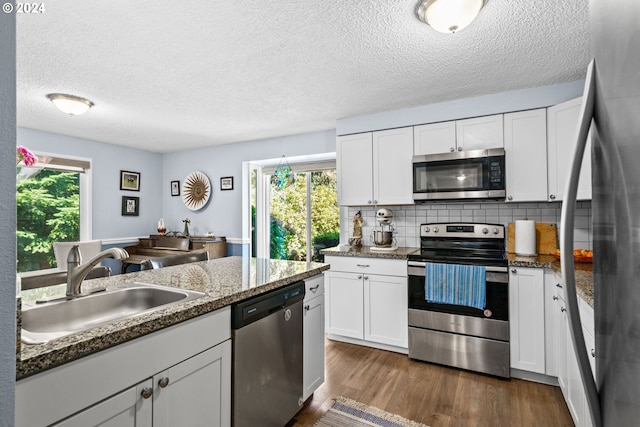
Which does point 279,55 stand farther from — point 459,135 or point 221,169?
point 221,169

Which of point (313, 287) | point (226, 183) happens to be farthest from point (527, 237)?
point (226, 183)

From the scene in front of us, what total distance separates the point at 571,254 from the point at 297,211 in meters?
4.10

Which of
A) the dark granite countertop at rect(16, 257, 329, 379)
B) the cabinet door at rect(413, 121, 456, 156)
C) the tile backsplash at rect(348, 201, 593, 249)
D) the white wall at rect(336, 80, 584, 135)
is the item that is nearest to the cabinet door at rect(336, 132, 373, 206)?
the white wall at rect(336, 80, 584, 135)

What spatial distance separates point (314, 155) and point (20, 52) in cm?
280

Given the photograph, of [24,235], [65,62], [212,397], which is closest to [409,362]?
[212,397]

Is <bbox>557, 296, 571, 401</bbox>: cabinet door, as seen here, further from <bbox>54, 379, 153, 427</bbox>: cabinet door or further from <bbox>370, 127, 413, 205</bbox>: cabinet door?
<bbox>54, 379, 153, 427</bbox>: cabinet door

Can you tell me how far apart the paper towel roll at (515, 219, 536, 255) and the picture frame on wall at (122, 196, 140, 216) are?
16.6 feet

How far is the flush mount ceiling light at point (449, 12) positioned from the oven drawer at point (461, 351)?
223 cm

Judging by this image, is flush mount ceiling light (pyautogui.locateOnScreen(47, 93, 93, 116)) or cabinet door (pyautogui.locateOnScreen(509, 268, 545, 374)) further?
flush mount ceiling light (pyautogui.locateOnScreen(47, 93, 93, 116))

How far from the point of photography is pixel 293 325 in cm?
189

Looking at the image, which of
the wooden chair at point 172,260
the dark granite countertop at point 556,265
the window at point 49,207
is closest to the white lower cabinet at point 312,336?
the wooden chair at point 172,260

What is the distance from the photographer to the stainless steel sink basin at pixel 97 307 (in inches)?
51.2

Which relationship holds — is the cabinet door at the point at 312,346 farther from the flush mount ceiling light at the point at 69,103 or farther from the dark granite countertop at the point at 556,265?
the flush mount ceiling light at the point at 69,103

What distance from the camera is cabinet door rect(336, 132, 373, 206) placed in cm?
338
